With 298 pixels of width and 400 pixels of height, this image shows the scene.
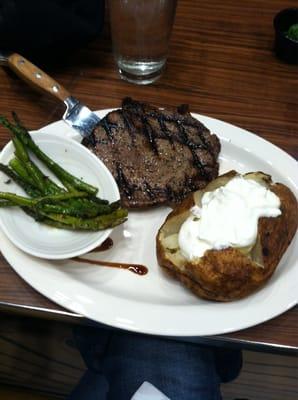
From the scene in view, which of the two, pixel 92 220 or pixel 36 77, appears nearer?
pixel 92 220

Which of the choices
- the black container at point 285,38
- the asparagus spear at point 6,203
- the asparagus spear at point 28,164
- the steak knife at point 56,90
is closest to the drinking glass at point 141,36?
the steak knife at point 56,90

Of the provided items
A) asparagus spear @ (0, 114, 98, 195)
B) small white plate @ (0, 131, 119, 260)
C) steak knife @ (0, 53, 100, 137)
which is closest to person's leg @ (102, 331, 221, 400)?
small white plate @ (0, 131, 119, 260)

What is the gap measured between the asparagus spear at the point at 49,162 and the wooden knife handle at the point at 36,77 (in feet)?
0.75

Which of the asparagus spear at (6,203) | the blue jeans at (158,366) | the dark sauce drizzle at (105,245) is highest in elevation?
the asparagus spear at (6,203)

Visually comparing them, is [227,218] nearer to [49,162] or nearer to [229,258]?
[229,258]

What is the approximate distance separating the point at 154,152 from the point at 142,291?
0.34 m

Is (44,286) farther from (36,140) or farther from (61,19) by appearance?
(61,19)

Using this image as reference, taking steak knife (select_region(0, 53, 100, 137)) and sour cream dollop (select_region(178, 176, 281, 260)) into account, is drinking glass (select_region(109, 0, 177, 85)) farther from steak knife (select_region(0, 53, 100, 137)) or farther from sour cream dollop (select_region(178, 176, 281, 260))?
sour cream dollop (select_region(178, 176, 281, 260))

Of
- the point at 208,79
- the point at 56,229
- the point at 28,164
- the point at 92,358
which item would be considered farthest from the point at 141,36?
the point at 92,358

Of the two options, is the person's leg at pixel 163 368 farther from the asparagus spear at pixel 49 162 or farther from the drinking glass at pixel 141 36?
the drinking glass at pixel 141 36

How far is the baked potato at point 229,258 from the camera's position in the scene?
1120 mm

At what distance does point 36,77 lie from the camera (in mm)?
1526

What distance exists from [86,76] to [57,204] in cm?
59

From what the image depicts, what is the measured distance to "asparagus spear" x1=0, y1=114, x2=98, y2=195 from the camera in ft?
A: 4.25
